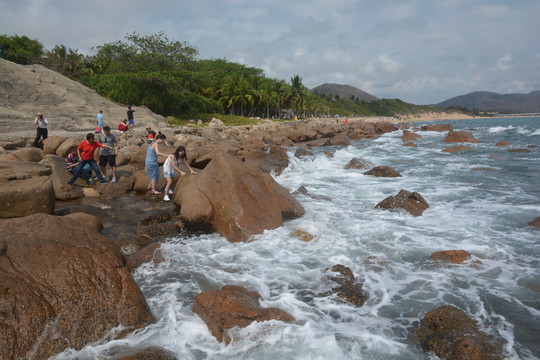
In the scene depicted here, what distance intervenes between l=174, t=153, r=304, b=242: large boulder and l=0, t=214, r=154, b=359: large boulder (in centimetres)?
287

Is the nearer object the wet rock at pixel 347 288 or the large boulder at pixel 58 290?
the large boulder at pixel 58 290

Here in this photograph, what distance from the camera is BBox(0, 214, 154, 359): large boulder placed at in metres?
3.15

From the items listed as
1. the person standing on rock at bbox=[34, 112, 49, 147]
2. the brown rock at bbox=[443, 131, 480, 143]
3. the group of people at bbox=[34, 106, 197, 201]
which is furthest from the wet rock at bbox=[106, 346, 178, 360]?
the brown rock at bbox=[443, 131, 480, 143]

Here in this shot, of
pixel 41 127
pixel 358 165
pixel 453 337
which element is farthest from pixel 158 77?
pixel 453 337

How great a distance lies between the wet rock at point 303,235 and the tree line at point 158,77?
28.6 m

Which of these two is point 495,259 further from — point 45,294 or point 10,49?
point 10,49

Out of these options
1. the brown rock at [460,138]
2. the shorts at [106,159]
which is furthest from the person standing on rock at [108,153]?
the brown rock at [460,138]

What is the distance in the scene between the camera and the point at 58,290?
3.49 m

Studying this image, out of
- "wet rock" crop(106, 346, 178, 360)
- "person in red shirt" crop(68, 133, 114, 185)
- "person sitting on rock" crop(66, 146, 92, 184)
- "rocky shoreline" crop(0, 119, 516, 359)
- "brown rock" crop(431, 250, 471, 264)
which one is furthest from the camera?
"person sitting on rock" crop(66, 146, 92, 184)

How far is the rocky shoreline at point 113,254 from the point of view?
3314 millimetres

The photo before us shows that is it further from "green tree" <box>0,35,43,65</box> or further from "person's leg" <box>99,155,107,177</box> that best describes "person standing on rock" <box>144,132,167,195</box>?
A: "green tree" <box>0,35,43,65</box>

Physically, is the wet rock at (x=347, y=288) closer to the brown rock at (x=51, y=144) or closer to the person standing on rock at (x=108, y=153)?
the person standing on rock at (x=108, y=153)

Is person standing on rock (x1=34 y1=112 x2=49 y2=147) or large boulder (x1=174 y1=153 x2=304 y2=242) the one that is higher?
person standing on rock (x1=34 y1=112 x2=49 y2=147)

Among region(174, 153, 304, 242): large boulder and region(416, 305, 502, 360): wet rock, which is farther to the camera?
region(174, 153, 304, 242): large boulder
